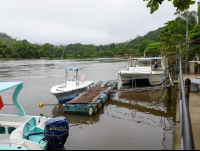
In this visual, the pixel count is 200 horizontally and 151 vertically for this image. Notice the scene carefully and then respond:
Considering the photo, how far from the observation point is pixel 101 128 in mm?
9234

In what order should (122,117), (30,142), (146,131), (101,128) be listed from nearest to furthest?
(30,142) < (146,131) < (101,128) < (122,117)

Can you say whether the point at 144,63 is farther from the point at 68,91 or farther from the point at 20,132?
the point at 20,132

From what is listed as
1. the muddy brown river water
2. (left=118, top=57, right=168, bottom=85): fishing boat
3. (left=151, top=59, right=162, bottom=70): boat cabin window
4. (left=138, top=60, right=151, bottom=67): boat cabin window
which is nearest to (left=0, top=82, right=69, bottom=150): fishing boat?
the muddy brown river water

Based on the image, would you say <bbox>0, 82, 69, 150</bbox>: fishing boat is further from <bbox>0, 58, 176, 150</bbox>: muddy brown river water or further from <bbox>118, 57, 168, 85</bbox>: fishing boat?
<bbox>118, 57, 168, 85</bbox>: fishing boat

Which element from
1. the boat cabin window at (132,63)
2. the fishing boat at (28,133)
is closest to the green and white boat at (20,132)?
the fishing boat at (28,133)

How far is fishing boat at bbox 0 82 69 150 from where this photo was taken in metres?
6.11

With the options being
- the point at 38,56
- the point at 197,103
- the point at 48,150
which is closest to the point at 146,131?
the point at 197,103

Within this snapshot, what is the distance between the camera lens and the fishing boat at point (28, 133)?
20.0ft

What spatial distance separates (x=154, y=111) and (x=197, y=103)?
316cm

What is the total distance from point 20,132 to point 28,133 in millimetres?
528

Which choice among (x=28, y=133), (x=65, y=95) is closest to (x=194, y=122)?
(x=28, y=133)

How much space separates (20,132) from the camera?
6.38 meters

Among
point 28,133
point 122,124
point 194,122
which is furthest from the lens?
point 122,124

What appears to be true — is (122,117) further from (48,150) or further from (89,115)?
(48,150)
